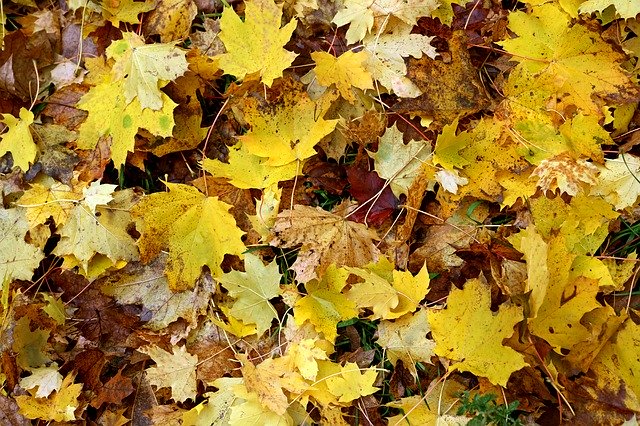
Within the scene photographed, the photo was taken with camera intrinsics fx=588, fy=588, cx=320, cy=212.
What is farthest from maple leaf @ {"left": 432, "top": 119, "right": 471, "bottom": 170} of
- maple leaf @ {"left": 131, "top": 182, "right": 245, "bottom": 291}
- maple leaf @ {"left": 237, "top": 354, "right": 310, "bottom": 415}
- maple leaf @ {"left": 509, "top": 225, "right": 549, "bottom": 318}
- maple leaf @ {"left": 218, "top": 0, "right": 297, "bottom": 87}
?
maple leaf @ {"left": 237, "top": 354, "right": 310, "bottom": 415}

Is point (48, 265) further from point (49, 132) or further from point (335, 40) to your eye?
point (335, 40)

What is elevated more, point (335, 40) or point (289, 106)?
point (335, 40)

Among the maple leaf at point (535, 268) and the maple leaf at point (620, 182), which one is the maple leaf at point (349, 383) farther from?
the maple leaf at point (620, 182)

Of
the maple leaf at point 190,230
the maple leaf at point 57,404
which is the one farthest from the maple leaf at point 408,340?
the maple leaf at point 57,404

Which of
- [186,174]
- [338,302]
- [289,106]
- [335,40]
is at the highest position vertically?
[335,40]

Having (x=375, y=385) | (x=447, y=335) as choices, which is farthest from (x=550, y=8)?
(x=375, y=385)

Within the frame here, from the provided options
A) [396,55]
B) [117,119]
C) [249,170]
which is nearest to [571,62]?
[396,55]

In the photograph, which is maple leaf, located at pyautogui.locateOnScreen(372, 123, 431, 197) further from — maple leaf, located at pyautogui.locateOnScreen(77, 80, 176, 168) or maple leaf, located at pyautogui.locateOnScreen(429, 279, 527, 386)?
maple leaf, located at pyautogui.locateOnScreen(77, 80, 176, 168)
